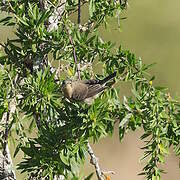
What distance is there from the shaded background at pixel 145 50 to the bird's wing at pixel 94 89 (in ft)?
13.6

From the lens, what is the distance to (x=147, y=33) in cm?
859

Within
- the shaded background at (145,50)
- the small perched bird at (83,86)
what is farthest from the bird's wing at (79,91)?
the shaded background at (145,50)

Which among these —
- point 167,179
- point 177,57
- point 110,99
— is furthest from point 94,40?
point 177,57

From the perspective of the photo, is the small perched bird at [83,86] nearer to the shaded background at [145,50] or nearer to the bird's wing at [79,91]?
the bird's wing at [79,91]

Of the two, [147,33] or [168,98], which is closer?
[168,98]

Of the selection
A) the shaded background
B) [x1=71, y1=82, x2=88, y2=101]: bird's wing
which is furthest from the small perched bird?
the shaded background

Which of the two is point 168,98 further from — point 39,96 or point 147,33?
point 147,33

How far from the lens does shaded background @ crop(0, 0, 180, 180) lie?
6.99 metres

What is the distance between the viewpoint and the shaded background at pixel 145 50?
6.99 m

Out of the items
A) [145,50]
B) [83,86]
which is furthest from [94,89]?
[145,50]

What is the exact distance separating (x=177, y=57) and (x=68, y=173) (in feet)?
21.9

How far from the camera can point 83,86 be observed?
2395 mm

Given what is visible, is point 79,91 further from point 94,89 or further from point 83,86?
point 94,89

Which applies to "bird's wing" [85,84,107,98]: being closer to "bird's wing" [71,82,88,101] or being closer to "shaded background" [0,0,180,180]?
"bird's wing" [71,82,88,101]
